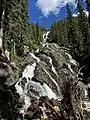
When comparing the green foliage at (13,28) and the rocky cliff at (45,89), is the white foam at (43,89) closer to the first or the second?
the rocky cliff at (45,89)

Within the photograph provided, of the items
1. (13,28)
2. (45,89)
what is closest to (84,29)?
(13,28)

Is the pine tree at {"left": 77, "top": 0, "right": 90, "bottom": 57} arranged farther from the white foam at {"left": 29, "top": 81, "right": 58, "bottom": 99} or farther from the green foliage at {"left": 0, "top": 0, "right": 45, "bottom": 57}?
the white foam at {"left": 29, "top": 81, "right": 58, "bottom": 99}

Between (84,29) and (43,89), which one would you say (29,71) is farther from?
(84,29)

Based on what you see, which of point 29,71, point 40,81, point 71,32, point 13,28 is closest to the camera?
point 40,81

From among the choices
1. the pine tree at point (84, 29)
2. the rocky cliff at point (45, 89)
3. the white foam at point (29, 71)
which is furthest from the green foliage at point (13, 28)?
the pine tree at point (84, 29)

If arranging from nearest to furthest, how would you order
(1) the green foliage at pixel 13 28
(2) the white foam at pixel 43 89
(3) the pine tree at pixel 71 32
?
1. (2) the white foam at pixel 43 89
2. (1) the green foliage at pixel 13 28
3. (3) the pine tree at pixel 71 32

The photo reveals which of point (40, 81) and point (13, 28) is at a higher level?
point (13, 28)

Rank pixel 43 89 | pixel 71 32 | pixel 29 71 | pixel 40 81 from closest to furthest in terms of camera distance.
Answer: pixel 43 89 < pixel 40 81 < pixel 29 71 < pixel 71 32

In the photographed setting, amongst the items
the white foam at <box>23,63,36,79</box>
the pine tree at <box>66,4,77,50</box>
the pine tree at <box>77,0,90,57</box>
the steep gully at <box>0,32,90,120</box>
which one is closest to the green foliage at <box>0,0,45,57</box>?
the steep gully at <box>0,32,90,120</box>

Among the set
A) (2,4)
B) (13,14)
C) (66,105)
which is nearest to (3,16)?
(2,4)

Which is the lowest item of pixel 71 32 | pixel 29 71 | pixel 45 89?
pixel 45 89

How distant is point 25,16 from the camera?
71562 mm

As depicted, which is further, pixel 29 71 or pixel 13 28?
pixel 13 28

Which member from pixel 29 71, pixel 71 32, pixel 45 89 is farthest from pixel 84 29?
pixel 45 89
